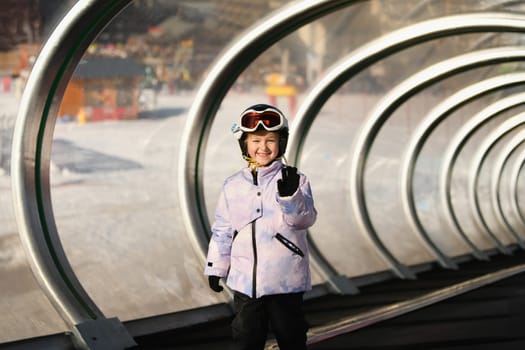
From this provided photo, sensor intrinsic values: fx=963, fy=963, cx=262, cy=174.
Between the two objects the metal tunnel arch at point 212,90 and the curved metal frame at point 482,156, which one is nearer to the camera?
the metal tunnel arch at point 212,90

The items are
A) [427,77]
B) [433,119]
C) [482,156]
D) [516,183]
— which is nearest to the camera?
[427,77]

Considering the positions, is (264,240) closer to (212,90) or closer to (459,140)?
(212,90)

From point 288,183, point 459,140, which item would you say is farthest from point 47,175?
point 459,140

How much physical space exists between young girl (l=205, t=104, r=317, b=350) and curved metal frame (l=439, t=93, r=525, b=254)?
37.8 feet

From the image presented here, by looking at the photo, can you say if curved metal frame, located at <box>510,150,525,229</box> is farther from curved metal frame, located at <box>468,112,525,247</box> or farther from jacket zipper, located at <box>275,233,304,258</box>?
jacket zipper, located at <box>275,233,304,258</box>

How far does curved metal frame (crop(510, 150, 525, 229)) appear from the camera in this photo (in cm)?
2311

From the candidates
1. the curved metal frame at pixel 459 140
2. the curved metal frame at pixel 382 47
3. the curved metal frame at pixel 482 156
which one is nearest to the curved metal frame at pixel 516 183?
the curved metal frame at pixel 482 156

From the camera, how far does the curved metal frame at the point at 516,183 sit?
23.1m

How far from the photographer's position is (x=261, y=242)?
4.51 meters

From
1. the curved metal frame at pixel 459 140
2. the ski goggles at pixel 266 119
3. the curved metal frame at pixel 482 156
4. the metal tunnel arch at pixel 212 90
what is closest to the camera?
the ski goggles at pixel 266 119

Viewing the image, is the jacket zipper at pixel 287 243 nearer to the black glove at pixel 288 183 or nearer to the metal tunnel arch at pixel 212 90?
the black glove at pixel 288 183

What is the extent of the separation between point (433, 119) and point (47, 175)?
326 inches

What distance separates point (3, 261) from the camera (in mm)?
6676

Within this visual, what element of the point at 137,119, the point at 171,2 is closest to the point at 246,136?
the point at 137,119
